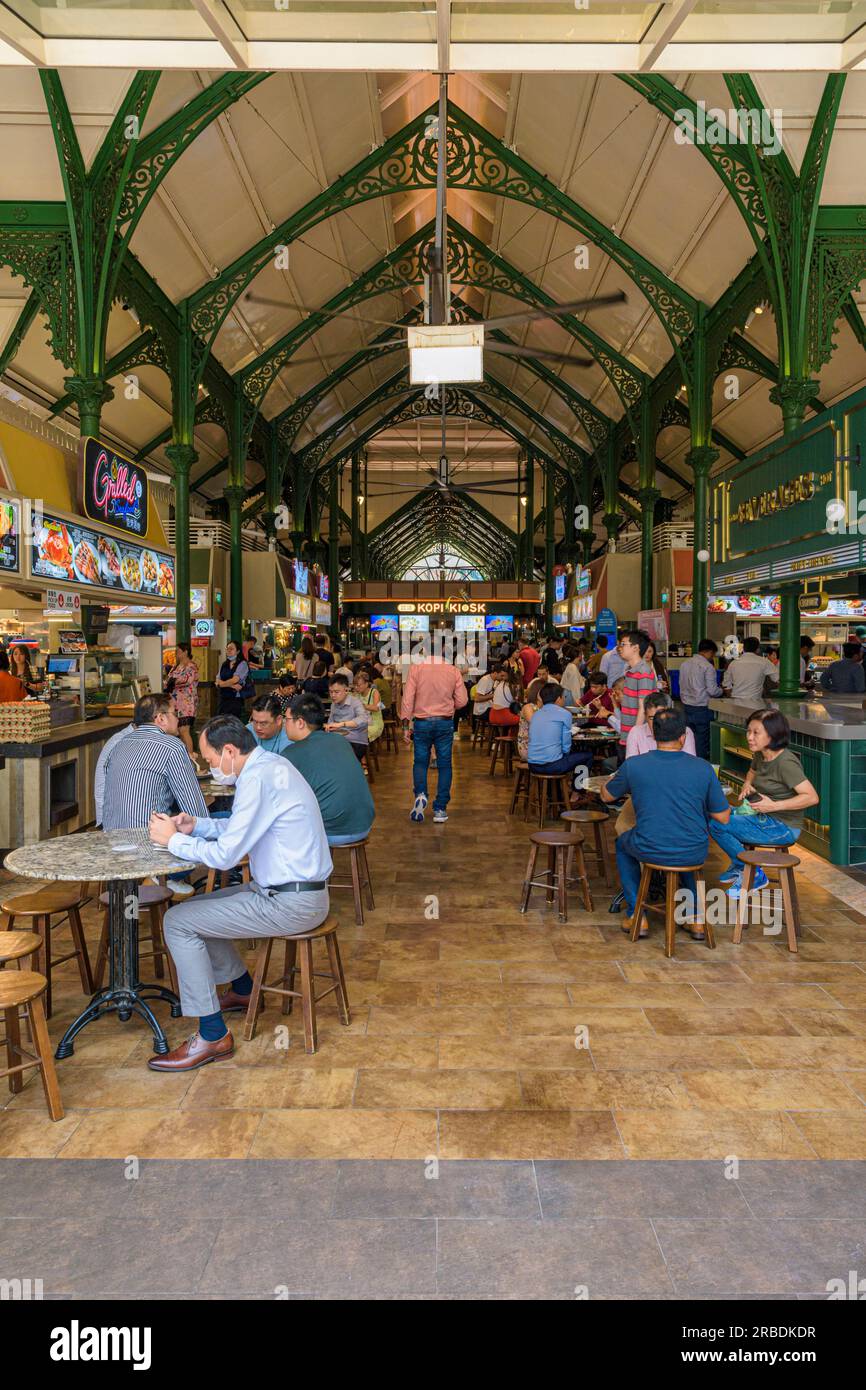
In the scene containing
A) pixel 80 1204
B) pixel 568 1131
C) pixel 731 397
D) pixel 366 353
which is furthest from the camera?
pixel 366 353

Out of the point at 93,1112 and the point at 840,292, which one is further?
the point at 840,292

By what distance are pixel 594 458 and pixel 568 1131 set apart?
1710 cm

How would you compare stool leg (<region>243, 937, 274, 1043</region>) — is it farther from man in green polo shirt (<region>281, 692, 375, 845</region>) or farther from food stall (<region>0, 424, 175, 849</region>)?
food stall (<region>0, 424, 175, 849</region>)

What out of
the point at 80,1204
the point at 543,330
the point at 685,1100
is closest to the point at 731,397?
the point at 543,330

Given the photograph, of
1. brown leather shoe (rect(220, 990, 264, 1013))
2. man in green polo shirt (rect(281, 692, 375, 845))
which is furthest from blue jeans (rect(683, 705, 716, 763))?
brown leather shoe (rect(220, 990, 264, 1013))

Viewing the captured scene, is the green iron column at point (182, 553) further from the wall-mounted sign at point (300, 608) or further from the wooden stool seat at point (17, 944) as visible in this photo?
the wooden stool seat at point (17, 944)

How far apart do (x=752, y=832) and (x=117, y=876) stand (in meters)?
3.19

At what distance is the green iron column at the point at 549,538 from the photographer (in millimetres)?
21125

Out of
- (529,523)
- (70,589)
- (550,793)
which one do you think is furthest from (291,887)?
(529,523)

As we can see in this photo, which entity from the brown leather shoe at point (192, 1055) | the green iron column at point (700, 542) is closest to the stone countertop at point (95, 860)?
the brown leather shoe at point (192, 1055)

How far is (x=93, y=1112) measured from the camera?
9.17 feet

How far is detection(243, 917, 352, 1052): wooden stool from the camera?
10.5 feet
